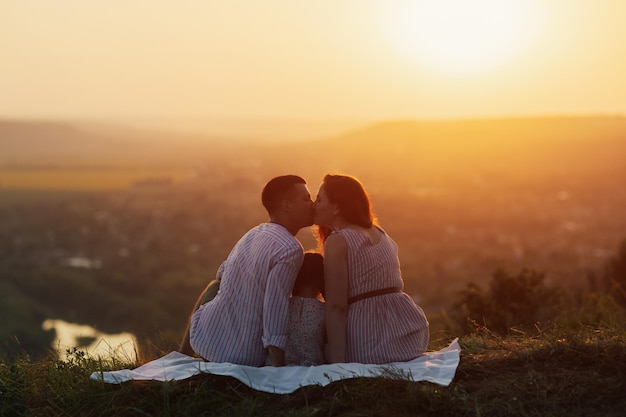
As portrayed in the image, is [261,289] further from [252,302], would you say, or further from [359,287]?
[359,287]

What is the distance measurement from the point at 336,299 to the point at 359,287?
0.23 m

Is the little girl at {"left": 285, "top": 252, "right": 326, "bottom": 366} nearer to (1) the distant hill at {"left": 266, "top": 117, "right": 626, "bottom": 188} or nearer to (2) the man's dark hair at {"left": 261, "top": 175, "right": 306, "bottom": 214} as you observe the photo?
(2) the man's dark hair at {"left": 261, "top": 175, "right": 306, "bottom": 214}

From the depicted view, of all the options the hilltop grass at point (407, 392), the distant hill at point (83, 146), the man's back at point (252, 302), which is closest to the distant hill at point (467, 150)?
the distant hill at point (83, 146)

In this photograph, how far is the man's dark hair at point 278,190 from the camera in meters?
4.52

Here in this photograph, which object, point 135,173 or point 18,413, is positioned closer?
point 18,413

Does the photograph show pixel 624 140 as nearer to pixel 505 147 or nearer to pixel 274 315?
pixel 505 147

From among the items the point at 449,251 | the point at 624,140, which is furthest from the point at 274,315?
the point at 449,251

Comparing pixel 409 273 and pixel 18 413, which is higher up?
pixel 18 413

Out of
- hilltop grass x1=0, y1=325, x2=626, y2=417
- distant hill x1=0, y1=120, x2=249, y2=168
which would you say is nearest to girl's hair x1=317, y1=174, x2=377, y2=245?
hilltop grass x1=0, y1=325, x2=626, y2=417

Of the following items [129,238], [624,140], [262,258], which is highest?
[262,258]

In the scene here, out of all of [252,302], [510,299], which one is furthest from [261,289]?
[510,299]

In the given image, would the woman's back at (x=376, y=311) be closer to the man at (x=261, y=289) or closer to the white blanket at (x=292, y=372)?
the white blanket at (x=292, y=372)

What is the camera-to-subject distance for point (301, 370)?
434 cm

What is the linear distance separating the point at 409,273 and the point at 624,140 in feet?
60.8
